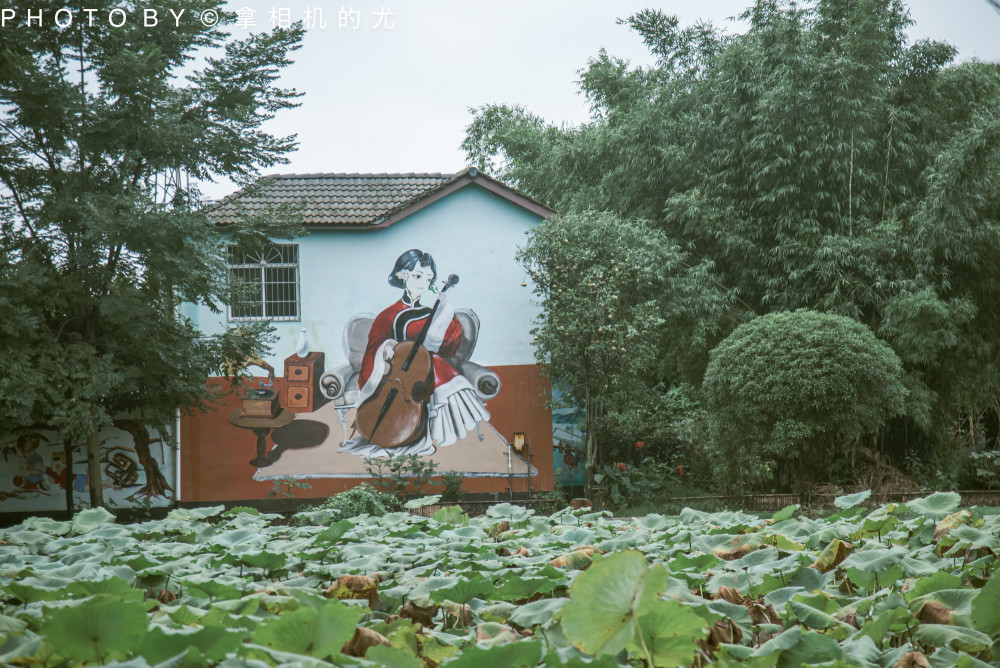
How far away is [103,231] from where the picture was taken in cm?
1006

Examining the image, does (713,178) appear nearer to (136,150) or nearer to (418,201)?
(418,201)

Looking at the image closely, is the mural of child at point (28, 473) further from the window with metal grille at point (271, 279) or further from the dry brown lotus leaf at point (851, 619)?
the dry brown lotus leaf at point (851, 619)

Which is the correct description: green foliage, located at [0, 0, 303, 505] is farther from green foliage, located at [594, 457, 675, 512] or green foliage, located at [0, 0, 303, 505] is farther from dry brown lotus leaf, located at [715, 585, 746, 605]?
dry brown lotus leaf, located at [715, 585, 746, 605]

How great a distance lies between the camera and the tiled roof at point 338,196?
1383 centimetres

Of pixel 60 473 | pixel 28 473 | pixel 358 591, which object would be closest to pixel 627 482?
pixel 60 473

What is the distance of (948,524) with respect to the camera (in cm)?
240

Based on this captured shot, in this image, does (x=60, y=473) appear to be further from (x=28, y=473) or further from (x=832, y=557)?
(x=832, y=557)

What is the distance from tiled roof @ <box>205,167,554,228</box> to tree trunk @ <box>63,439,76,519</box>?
403 centimetres

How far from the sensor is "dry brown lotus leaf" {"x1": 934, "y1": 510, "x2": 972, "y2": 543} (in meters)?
2.35

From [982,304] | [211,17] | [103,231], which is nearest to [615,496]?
[982,304]

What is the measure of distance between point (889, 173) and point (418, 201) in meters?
7.91

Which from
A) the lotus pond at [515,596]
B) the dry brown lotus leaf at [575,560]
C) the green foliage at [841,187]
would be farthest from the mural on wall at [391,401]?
the dry brown lotus leaf at [575,560]

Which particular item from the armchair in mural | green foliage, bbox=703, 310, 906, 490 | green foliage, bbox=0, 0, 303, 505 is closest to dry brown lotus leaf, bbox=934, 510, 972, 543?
green foliage, bbox=703, 310, 906, 490

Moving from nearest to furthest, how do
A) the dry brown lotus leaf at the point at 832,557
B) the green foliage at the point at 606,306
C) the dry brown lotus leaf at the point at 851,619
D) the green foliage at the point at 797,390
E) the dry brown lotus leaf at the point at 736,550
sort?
the dry brown lotus leaf at the point at 851,619 → the dry brown lotus leaf at the point at 832,557 → the dry brown lotus leaf at the point at 736,550 → the green foliage at the point at 797,390 → the green foliage at the point at 606,306
